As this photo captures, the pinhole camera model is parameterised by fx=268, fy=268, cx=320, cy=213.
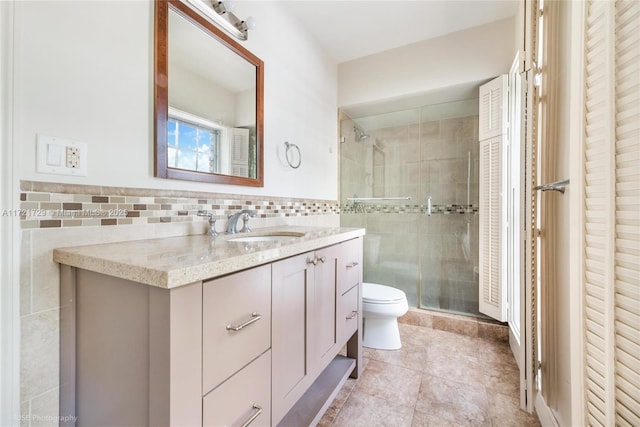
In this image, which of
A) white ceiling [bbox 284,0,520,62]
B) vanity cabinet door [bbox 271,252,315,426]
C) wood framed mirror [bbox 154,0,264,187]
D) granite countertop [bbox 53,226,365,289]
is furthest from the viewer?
white ceiling [bbox 284,0,520,62]

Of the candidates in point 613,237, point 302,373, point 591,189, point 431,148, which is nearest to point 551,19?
point 591,189

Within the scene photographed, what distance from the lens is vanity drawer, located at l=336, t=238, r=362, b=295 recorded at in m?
1.41

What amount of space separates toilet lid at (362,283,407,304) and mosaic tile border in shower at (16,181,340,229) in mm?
1151

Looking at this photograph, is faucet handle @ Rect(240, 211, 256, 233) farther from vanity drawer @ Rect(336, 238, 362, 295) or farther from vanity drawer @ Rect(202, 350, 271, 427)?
vanity drawer @ Rect(202, 350, 271, 427)

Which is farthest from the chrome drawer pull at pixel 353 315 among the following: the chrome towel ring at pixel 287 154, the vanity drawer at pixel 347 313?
the chrome towel ring at pixel 287 154

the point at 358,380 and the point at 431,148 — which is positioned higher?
the point at 431,148

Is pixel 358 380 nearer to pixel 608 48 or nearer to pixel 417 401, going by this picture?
pixel 417 401

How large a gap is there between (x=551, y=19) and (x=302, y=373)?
1829 millimetres

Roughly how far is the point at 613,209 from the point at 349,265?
1.06 meters

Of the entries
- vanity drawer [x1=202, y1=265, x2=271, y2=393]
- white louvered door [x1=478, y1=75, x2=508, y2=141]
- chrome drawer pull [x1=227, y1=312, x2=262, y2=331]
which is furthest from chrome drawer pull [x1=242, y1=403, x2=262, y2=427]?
white louvered door [x1=478, y1=75, x2=508, y2=141]

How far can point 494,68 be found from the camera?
2.08 meters

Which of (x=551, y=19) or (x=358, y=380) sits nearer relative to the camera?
(x=551, y=19)

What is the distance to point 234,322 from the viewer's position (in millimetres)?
755

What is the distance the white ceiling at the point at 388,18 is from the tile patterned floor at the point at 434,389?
250cm
